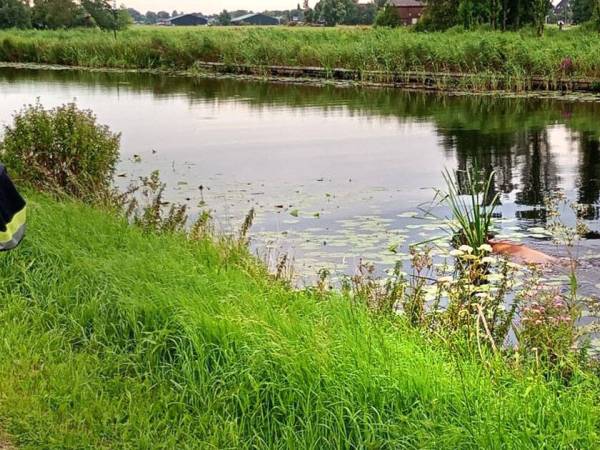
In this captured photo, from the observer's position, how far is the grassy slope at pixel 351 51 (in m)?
28.8

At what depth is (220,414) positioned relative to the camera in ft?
14.4

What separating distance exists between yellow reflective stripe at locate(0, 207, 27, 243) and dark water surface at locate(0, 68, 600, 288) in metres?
4.24

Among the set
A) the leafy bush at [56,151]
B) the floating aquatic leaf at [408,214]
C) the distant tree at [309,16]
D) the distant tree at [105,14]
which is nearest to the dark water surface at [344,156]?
the floating aquatic leaf at [408,214]

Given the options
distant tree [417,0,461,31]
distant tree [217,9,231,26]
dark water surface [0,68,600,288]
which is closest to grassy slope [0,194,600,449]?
dark water surface [0,68,600,288]

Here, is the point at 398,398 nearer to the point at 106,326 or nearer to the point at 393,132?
the point at 106,326

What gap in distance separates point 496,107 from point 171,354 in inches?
792

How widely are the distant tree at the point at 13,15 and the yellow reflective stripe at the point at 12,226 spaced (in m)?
78.3

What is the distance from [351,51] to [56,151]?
2654 centimetres

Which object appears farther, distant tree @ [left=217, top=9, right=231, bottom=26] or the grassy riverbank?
distant tree @ [left=217, top=9, right=231, bottom=26]

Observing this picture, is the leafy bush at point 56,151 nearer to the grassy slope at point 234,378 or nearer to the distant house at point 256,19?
the grassy slope at point 234,378

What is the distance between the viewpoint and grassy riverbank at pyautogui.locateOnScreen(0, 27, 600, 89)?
92.8 ft

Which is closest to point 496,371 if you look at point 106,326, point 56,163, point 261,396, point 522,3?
point 261,396

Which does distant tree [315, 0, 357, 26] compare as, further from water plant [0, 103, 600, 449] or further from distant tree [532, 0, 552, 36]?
water plant [0, 103, 600, 449]

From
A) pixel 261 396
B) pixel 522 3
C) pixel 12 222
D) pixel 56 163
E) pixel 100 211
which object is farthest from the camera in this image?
pixel 522 3
